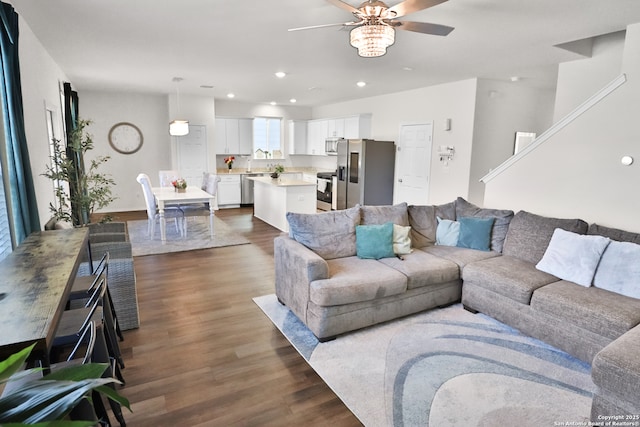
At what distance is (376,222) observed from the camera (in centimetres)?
380

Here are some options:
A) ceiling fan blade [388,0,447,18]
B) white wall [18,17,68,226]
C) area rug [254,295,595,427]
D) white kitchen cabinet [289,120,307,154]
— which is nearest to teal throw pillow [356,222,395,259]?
area rug [254,295,595,427]

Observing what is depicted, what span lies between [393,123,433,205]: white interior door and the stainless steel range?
1.49 meters

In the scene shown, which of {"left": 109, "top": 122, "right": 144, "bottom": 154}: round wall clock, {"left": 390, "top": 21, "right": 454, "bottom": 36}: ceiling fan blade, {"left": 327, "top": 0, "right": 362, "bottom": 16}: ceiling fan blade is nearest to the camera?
{"left": 327, "top": 0, "right": 362, "bottom": 16}: ceiling fan blade

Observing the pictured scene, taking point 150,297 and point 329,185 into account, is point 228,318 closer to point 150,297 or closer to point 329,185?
point 150,297

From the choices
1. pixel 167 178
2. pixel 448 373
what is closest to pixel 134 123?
pixel 167 178

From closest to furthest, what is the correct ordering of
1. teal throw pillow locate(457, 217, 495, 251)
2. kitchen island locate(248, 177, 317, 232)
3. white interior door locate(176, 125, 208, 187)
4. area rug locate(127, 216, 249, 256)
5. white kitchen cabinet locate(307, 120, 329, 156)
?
1. teal throw pillow locate(457, 217, 495, 251)
2. area rug locate(127, 216, 249, 256)
3. kitchen island locate(248, 177, 317, 232)
4. white interior door locate(176, 125, 208, 187)
5. white kitchen cabinet locate(307, 120, 329, 156)

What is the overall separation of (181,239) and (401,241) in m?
3.71

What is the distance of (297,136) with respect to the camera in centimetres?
1001

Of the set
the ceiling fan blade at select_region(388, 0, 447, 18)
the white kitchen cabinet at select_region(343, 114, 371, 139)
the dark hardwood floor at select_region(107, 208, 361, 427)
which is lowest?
the dark hardwood floor at select_region(107, 208, 361, 427)

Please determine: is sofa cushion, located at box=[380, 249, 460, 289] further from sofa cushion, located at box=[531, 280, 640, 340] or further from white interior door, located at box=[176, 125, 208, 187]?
white interior door, located at box=[176, 125, 208, 187]

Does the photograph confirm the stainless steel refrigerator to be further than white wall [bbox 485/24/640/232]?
Yes

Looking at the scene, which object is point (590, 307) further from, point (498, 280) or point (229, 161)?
point (229, 161)

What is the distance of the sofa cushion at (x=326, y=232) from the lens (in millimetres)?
3470

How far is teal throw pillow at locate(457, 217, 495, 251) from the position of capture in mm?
3904
